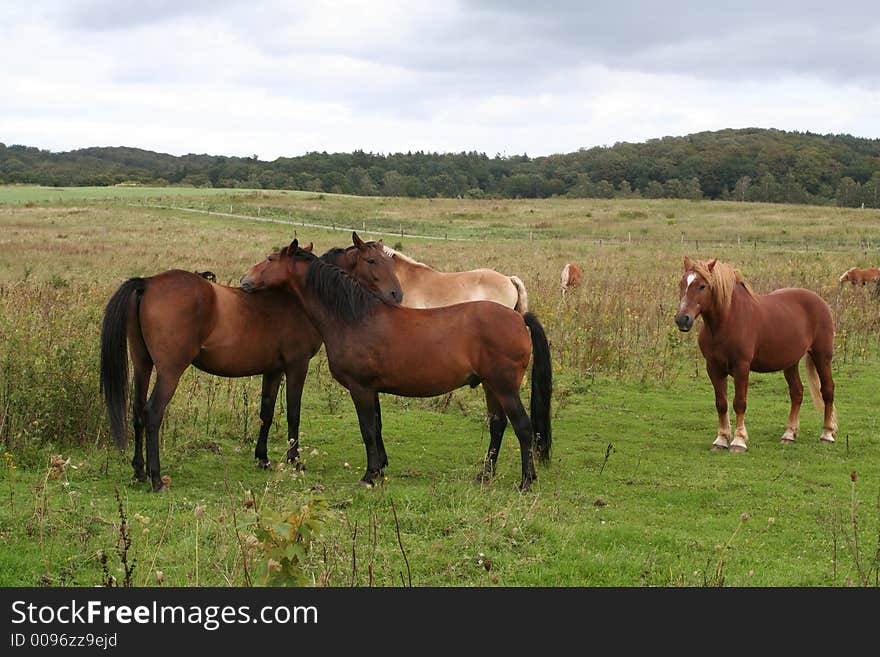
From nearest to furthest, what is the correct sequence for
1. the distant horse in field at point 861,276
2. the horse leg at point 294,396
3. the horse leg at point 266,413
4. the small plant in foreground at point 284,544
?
the small plant in foreground at point 284,544 → the horse leg at point 266,413 → the horse leg at point 294,396 → the distant horse in field at point 861,276

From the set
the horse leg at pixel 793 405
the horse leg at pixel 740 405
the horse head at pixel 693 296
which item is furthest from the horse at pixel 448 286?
the horse leg at pixel 793 405

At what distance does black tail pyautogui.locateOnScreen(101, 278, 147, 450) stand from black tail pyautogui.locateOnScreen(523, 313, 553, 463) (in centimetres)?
385

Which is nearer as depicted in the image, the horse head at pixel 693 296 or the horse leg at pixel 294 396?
the horse leg at pixel 294 396

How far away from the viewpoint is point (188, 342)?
26.1ft

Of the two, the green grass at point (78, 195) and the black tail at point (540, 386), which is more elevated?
the green grass at point (78, 195)

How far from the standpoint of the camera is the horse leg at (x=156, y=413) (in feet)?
25.0

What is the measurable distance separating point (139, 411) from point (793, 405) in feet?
25.9

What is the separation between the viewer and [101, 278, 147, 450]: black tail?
7.74 m

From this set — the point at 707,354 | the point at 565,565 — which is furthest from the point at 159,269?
the point at 565,565

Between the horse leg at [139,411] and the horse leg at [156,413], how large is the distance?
15 cm

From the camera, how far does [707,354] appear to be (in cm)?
1016

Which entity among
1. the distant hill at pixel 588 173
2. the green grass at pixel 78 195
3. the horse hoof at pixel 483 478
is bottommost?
the horse hoof at pixel 483 478

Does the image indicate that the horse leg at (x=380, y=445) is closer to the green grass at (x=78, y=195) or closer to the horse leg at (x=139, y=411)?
the horse leg at (x=139, y=411)
